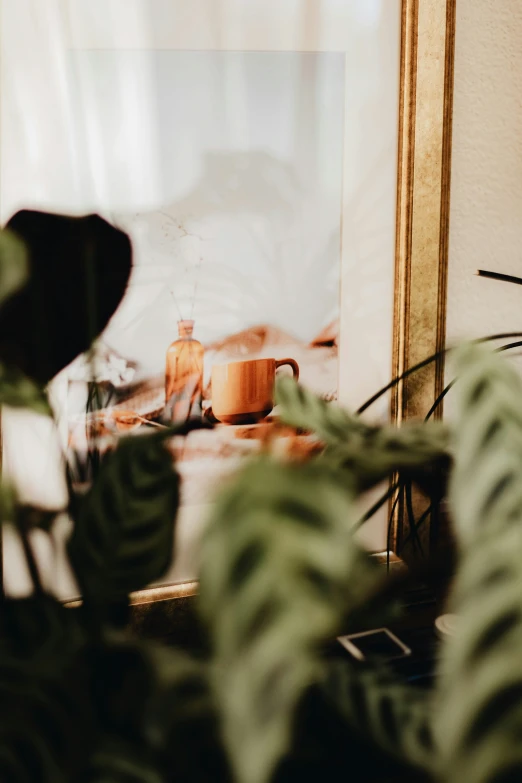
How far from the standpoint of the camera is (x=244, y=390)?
2.41 ft

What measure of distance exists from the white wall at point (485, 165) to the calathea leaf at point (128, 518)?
0.52 metres

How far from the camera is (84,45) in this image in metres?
0.62

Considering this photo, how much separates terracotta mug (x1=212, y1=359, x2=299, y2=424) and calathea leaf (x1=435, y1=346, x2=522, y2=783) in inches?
16.9

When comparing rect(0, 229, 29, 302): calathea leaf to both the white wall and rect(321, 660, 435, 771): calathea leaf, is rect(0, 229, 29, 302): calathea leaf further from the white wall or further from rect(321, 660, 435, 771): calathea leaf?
the white wall

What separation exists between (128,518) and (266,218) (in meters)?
0.40

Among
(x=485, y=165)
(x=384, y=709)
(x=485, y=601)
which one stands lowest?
(x=384, y=709)

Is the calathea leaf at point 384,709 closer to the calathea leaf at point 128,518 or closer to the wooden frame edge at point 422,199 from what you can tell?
the calathea leaf at point 128,518

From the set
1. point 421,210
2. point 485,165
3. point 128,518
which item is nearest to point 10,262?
point 128,518

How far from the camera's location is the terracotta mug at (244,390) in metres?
0.73

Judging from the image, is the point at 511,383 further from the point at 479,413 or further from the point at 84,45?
the point at 84,45

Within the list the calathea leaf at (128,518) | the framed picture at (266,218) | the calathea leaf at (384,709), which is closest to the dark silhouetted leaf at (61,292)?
the framed picture at (266,218)

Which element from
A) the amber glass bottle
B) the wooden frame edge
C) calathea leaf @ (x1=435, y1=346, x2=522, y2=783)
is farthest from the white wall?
calathea leaf @ (x1=435, y1=346, x2=522, y2=783)

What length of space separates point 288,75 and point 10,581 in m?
0.59

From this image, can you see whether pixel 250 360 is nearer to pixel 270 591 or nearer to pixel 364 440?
pixel 364 440
